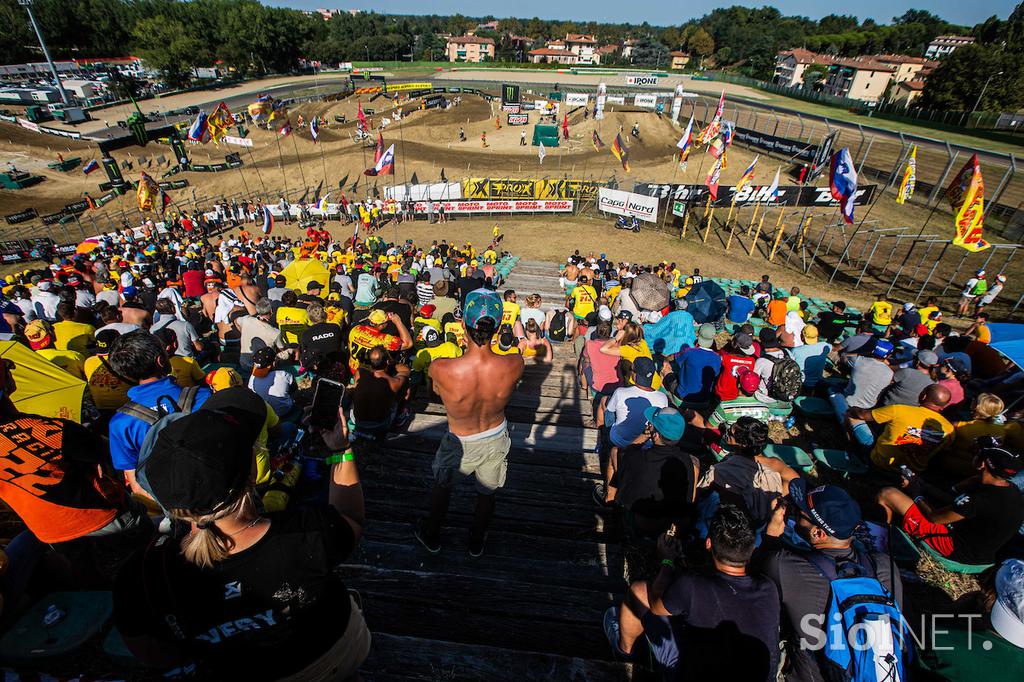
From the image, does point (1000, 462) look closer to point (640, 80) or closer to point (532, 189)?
point (532, 189)

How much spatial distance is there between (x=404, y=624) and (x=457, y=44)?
15365 centimetres

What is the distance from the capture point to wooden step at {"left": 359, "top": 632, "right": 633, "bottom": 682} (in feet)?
9.77

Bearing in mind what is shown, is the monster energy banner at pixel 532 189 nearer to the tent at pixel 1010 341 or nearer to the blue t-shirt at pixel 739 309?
the blue t-shirt at pixel 739 309

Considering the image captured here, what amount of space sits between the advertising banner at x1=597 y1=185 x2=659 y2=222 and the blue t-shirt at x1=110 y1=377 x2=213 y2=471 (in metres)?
26.2

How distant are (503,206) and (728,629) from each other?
30.0 m

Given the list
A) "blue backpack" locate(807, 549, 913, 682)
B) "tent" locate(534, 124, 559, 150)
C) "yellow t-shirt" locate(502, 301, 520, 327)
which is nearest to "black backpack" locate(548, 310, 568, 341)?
"yellow t-shirt" locate(502, 301, 520, 327)

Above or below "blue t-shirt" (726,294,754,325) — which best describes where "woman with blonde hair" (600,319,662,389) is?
above

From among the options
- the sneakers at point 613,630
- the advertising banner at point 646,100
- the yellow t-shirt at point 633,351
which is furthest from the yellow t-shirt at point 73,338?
the advertising banner at point 646,100

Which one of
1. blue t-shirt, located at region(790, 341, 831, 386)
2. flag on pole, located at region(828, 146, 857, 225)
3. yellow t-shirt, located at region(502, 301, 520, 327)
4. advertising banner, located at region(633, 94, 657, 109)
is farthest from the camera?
advertising banner, located at region(633, 94, 657, 109)

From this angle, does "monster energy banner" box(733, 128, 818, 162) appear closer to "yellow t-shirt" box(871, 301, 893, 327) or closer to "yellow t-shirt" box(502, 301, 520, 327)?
"yellow t-shirt" box(871, 301, 893, 327)

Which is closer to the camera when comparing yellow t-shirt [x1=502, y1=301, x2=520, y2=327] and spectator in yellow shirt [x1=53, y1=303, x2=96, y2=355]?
spectator in yellow shirt [x1=53, y1=303, x2=96, y2=355]

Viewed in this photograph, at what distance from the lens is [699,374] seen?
698 cm

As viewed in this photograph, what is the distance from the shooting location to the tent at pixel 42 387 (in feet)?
14.0

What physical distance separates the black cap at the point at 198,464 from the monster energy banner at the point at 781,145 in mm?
45093
